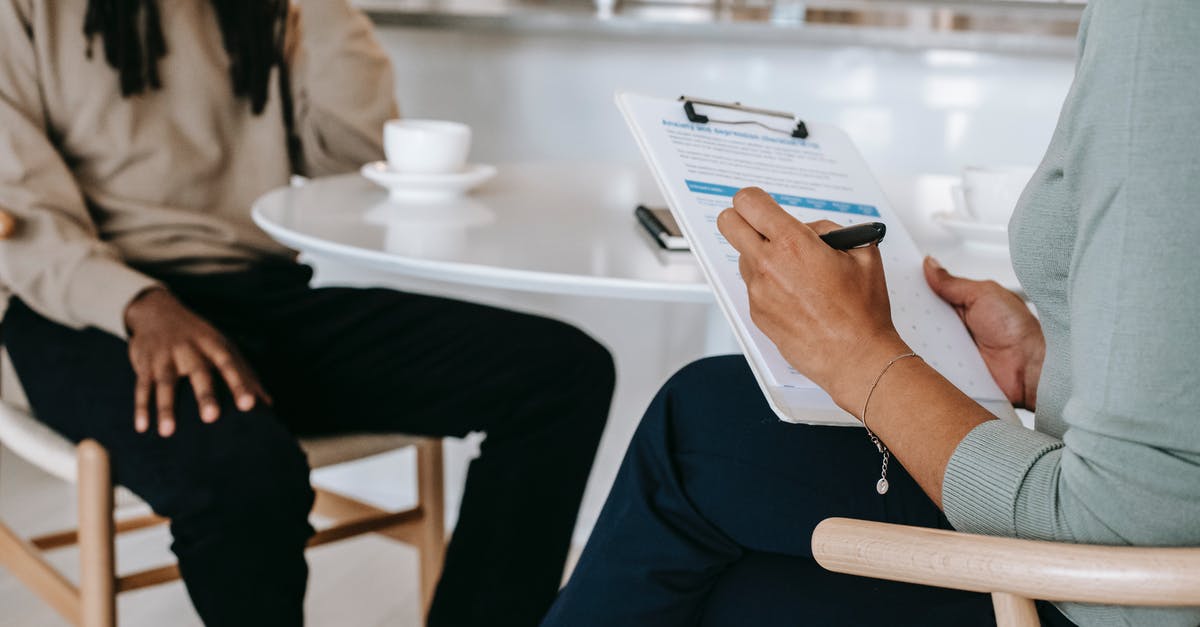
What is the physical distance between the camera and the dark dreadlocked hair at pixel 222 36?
4.09 feet

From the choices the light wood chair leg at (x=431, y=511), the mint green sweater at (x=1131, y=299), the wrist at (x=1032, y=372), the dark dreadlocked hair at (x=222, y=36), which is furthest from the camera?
the light wood chair leg at (x=431, y=511)

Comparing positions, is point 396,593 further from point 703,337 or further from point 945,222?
point 945,222

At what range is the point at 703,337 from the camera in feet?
6.66

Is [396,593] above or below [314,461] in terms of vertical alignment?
below

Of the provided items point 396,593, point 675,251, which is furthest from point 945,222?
point 396,593

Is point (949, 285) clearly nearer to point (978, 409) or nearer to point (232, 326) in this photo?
point (978, 409)

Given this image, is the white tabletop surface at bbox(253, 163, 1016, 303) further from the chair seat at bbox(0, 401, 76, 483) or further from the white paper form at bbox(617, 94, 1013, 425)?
the chair seat at bbox(0, 401, 76, 483)

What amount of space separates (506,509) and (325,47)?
0.67 metres

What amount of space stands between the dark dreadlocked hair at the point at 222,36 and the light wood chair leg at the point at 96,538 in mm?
471

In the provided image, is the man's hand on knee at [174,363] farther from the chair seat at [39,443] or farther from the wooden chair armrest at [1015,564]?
the wooden chair armrest at [1015,564]

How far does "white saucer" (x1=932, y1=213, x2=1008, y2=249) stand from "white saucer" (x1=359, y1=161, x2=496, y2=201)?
53cm

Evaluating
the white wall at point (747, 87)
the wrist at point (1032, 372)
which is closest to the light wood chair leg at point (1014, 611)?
the wrist at point (1032, 372)

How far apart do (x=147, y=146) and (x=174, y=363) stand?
0.36 metres

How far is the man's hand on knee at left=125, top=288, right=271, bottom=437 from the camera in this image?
3.38 ft
